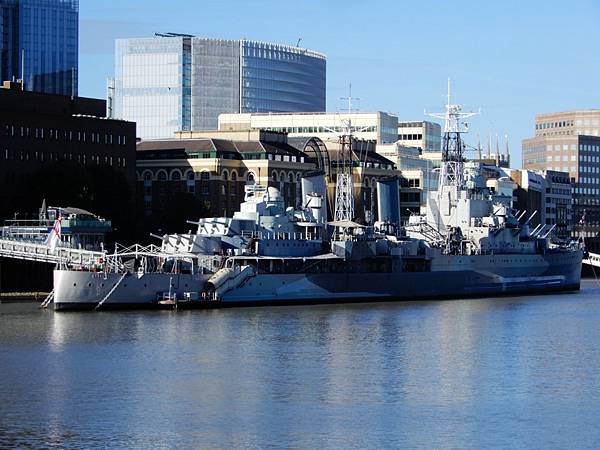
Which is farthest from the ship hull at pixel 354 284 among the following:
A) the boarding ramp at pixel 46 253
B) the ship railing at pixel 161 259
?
the boarding ramp at pixel 46 253

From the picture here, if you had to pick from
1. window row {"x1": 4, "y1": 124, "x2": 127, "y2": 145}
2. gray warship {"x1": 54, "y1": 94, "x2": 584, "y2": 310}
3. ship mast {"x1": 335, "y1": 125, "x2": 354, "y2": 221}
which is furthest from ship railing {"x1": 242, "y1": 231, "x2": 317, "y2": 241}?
window row {"x1": 4, "y1": 124, "x2": 127, "y2": 145}

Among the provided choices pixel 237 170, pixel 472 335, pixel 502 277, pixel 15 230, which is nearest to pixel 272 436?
pixel 472 335

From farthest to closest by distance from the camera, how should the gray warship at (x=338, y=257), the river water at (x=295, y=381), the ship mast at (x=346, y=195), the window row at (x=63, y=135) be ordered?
the window row at (x=63, y=135) → the ship mast at (x=346, y=195) → the gray warship at (x=338, y=257) → the river water at (x=295, y=381)

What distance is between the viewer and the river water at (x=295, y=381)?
173 ft

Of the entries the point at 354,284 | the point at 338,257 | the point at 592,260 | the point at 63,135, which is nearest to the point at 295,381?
the point at 338,257

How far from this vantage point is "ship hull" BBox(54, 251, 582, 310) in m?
95.2

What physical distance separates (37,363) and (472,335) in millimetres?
24560

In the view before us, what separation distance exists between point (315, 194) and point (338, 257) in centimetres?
956

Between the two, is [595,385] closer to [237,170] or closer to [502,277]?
[502,277]

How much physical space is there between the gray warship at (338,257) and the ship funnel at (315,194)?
10 cm

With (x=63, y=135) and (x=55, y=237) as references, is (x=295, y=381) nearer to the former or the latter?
(x=55, y=237)

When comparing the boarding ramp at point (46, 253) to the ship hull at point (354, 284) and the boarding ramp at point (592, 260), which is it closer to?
the ship hull at point (354, 284)

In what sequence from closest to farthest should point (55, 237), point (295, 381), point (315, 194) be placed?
1. point (295, 381)
2. point (55, 237)
3. point (315, 194)

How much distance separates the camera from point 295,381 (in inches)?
2498
